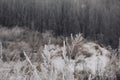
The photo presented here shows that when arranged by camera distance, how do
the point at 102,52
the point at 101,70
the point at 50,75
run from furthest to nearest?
the point at 102,52 → the point at 101,70 → the point at 50,75

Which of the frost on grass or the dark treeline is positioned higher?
the dark treeline

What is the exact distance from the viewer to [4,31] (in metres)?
5.40

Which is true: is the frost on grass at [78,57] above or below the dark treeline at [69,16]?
below

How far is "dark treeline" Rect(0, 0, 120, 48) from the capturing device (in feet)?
17.5

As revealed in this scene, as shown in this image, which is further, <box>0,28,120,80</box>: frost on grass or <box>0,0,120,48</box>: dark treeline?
<box>0,0,120,48</box>: dark treeline

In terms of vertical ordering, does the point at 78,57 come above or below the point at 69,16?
below

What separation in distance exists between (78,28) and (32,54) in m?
0.95

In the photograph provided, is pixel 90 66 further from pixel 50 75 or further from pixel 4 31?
pixel 50 75

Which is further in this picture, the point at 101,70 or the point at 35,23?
the point at 35,23

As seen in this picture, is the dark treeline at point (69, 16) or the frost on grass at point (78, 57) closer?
the frost on grass at point (78, 57)

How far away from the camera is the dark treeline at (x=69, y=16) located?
5.34 metres

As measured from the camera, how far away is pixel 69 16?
543cm

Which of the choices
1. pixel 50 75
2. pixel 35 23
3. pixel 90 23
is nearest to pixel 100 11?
pixel 90 23

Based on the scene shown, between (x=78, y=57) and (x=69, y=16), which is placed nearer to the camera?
(x=78, y=57)
